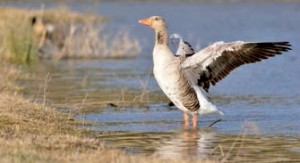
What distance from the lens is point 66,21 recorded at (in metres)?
36.4

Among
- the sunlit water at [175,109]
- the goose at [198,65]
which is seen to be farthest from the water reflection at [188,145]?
the goose at [198,65]

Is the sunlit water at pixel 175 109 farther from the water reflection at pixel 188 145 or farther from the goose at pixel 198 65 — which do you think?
the goose at pixel 198 65

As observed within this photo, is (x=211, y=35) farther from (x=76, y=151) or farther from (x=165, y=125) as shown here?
(x=76, y=151)

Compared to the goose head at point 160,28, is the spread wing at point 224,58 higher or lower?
lower

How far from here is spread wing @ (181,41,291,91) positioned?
41.8ft

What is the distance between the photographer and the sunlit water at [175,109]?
11.3 metres

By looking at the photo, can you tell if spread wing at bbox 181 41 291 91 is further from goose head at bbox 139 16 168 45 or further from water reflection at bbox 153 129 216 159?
water reflection at bbox 153 129 216 159

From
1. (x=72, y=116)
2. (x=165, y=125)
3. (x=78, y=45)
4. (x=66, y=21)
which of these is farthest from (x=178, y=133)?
(x=66, y=21)

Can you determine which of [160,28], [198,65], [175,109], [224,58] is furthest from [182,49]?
[175,109]

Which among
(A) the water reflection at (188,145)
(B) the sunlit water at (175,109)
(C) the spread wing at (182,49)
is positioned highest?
(C) the spread wing at (182,49)

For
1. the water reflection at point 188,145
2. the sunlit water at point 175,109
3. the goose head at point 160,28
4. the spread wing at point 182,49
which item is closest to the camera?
the water reflection at point 188,145

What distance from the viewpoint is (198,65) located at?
13070mm

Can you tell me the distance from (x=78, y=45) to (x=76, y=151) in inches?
656

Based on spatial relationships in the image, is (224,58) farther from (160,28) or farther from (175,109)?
(175,109)
